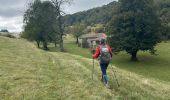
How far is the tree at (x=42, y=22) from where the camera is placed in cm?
8469

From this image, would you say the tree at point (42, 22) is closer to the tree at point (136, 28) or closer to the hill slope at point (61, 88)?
the tree at point (136, 28)

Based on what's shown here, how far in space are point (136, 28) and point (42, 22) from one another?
38.6 m

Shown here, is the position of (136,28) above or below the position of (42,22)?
below

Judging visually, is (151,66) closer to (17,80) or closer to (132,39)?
(132,39)

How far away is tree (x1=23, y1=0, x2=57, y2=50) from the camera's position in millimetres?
84688

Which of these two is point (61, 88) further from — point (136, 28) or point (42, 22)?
point (42, 22)

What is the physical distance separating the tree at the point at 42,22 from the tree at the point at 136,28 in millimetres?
31712

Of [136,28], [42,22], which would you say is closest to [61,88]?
[136,28]

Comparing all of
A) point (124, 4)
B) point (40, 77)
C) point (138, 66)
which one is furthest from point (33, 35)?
point (40, 77)

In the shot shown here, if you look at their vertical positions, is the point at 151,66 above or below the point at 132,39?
below

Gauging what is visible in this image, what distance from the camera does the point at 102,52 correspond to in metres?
16.2

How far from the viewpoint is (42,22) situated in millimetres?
85188

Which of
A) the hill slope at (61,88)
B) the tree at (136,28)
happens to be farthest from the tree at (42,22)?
the hill slope at (61,88)

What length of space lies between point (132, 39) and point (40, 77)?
37482 mm
